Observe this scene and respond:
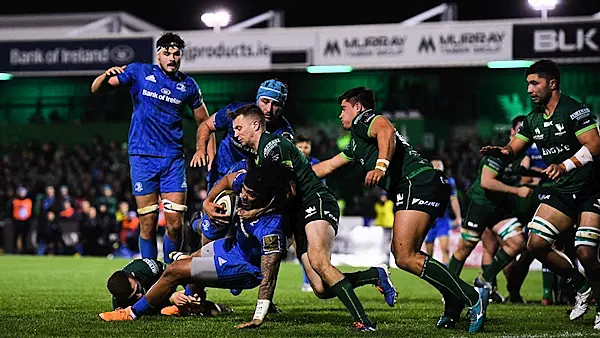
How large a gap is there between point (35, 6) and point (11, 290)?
2792 centimetres

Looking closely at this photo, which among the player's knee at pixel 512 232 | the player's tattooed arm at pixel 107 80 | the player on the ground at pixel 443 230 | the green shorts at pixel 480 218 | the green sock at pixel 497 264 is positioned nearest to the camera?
the player's tattooed arm at pixel 107 80

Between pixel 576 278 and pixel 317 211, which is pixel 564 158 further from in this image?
pixel 317 211

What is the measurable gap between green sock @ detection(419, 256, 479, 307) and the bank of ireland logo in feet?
66.8

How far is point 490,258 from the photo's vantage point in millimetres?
14109

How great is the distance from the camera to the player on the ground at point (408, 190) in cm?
842

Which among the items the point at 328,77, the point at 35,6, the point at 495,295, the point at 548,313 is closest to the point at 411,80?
the point at 328,77

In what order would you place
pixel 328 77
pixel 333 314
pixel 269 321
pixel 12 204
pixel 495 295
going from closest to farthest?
pixel 269 321 < pixel 333 314 < pixel 495 295 < pixel 12 204 < pixel 328 77

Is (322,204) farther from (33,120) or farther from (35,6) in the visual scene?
(35,6)

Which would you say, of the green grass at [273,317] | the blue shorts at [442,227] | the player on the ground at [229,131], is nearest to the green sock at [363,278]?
the green grass at [273,317]

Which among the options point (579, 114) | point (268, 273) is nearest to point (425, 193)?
point (268, 273)

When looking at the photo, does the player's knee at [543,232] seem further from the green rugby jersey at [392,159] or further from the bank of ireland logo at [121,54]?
the bank of ireland logo at [121,54]

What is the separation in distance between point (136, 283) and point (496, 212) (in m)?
5.70

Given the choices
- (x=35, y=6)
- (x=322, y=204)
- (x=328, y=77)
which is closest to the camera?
(x=322, y=204)

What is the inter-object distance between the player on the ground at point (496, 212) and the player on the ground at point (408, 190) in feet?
13.0
